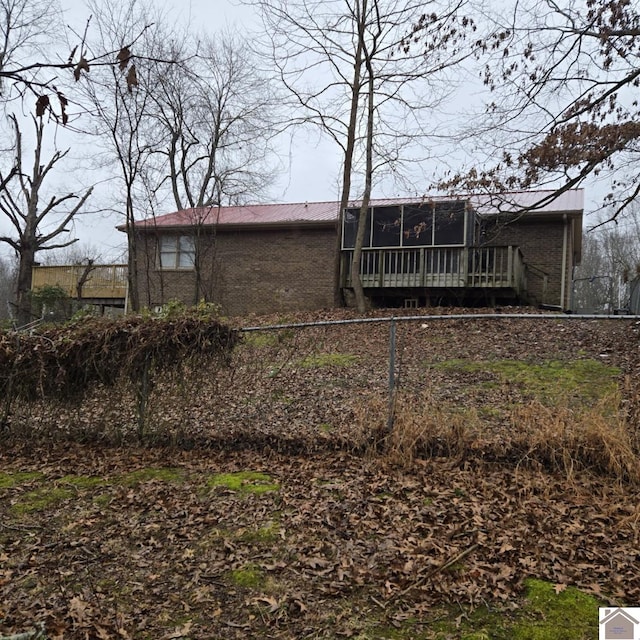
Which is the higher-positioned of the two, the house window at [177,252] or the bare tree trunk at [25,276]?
the house window at [177,252]

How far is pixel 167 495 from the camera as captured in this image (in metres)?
4.89

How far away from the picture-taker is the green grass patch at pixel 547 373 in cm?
671

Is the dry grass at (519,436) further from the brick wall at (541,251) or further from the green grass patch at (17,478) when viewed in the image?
the brick wall at (541,251)

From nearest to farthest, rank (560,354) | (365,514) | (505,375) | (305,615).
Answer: (305,615), (365,514), (505,375), (560,354)

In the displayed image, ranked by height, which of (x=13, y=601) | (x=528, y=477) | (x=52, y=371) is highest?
(x=52, y=371)

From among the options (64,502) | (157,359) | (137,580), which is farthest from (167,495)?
(157,359)

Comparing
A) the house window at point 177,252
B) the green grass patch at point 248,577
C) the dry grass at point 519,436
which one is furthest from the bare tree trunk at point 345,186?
the green grass patch at point 248,577

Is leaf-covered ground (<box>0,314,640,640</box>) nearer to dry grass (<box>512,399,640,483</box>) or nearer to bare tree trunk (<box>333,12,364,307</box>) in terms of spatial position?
dry grass (<box>512,399,640,483</box>)

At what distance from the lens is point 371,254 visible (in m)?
16.5

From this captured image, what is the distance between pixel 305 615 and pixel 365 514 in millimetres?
1305

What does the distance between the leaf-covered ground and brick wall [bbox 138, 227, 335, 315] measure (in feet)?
Result: 35.5

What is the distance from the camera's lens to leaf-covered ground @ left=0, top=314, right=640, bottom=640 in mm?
3143

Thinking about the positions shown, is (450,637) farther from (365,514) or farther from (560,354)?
(560,354)

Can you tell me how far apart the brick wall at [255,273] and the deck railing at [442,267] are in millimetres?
1753
